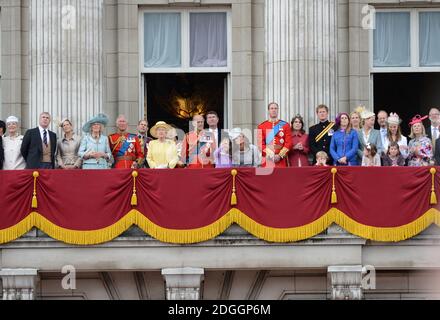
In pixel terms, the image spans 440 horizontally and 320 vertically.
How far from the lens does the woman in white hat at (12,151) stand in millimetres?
33406

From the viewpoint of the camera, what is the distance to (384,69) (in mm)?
38719

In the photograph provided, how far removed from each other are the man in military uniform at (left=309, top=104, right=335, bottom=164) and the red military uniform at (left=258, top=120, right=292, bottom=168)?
0.47m

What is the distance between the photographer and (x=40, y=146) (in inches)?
1309

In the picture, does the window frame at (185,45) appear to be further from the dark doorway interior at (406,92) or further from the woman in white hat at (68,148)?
the woman in white hat at (68,148)

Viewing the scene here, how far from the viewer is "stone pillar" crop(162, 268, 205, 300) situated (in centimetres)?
3225

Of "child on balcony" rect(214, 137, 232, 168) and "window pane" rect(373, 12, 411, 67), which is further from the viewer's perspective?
"window pane" rect(373, 12, 411, 67)

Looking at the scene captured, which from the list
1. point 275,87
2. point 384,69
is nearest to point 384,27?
point 384,69

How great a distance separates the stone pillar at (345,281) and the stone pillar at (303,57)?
5.22 metres

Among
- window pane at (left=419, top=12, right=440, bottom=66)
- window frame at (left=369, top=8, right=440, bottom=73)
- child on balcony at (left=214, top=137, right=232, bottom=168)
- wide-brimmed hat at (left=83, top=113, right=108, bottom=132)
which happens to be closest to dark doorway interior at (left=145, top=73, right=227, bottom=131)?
window frame at (left=369, top=8, right=440, bottom=73)

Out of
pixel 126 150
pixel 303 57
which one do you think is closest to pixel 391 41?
pixel 303 57

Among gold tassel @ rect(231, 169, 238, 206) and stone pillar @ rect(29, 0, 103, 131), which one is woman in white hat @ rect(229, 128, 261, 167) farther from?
stone pillar @ rect(29, 0, 103, 131)

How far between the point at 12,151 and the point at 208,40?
23.0ft

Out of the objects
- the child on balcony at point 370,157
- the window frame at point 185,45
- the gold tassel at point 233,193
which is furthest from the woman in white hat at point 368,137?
the window frame at point 185,45

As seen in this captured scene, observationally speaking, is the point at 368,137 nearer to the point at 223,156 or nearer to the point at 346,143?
the point at 346,143
